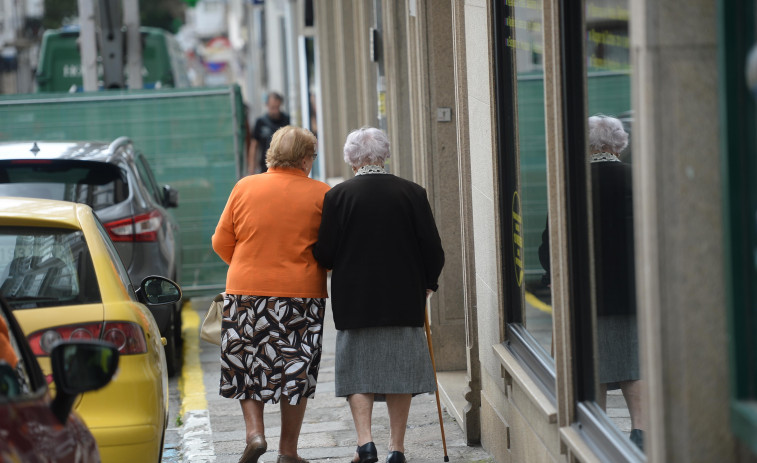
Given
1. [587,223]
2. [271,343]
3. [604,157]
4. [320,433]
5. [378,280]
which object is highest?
[604,157]

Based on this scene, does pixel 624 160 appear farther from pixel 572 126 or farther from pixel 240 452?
pixel 240 452

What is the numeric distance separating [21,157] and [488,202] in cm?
383

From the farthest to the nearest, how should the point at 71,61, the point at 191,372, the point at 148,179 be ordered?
the point at 71,61
the point at 148,179
the point at 191,372

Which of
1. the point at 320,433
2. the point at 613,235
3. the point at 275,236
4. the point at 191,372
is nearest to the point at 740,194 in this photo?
the point at 613,235

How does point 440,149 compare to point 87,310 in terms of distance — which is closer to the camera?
point 87,310

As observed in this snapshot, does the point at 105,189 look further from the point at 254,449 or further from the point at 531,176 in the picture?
the point at 531,176

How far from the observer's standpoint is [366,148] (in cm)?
587

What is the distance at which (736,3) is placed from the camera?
3.04 metres

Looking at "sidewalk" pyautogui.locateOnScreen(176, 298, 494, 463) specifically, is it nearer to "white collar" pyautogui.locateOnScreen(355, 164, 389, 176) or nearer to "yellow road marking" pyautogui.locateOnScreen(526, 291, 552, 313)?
"yellow road marking" pyautogui.locateOnScreen(526, 291, 552, 313)

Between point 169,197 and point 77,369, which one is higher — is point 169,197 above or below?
above

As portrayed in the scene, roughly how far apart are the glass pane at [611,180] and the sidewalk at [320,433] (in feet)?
5.72

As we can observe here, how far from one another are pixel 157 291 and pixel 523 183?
1875 millimetres

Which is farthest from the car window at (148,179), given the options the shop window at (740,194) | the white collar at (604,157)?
the shop window at (740,194)

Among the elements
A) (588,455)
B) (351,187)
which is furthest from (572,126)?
(351,187)
